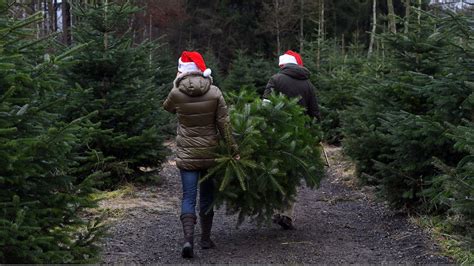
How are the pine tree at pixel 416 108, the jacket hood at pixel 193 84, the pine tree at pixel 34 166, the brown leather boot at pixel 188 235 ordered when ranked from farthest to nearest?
the pine tree at pixel 416 108
the jacket hood at pixel 193 84
the brown leather boot at pixel 188 235
the pine tree at pixel 34 166

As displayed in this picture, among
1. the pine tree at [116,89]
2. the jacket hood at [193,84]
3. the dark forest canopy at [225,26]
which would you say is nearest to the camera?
the jacket hood at [193,84]

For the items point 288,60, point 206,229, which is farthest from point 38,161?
point 288,60

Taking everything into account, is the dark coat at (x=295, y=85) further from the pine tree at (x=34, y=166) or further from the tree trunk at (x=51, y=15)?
the tree trunk at (x=51, y=15)

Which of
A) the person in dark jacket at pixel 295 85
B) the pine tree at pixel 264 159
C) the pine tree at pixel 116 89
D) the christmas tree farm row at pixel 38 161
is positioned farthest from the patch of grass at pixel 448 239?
the pine tree at pixel 116 89

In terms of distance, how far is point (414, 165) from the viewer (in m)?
8.03

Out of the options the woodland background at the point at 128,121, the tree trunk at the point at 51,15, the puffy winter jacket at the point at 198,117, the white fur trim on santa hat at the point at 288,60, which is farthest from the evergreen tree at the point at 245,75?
the puffy winter jacket at the point at 198,117

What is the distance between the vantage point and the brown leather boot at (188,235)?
6.26 metres

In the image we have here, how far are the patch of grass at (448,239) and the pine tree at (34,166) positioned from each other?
3.26m

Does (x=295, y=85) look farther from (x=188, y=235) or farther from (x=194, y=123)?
(x=188, y=235)

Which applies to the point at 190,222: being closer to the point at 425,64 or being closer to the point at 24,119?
the point at 24,119

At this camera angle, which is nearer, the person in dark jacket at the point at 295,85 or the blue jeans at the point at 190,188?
the blue jeans at the point at 190,188

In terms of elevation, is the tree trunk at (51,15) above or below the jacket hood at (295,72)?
above

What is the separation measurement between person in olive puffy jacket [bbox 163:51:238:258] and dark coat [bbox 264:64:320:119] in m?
1.88

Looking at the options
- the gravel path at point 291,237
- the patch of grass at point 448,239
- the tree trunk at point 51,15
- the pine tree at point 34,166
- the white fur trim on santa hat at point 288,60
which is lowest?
the gravel path at point 291,237
